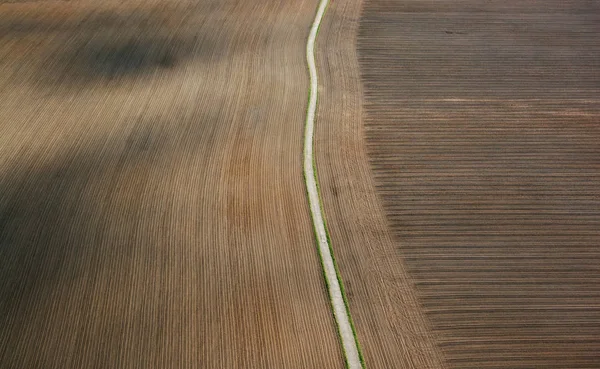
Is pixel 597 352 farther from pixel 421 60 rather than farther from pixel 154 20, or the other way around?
pixel 154 20

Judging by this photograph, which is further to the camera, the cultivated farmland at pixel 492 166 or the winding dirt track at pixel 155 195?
the cultivated farmland at pixel 492 166

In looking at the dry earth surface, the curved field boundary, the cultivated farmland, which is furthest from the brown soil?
the cultivated farmland

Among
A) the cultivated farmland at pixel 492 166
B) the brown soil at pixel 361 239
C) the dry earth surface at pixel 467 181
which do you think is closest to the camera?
the brown soil at pixel 361 239

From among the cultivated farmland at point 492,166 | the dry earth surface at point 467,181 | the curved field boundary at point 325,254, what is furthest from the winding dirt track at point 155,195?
the cultivated farmland at point 492,166

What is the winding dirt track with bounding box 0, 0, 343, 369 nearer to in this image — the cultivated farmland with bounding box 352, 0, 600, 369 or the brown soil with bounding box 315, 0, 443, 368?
the brown soil with bounding box 315, 0, 443, 368

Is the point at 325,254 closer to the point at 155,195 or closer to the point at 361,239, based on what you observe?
the point at 361,239

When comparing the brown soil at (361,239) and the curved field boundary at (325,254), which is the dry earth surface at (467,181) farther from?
the curved field boundary at (325,254)
